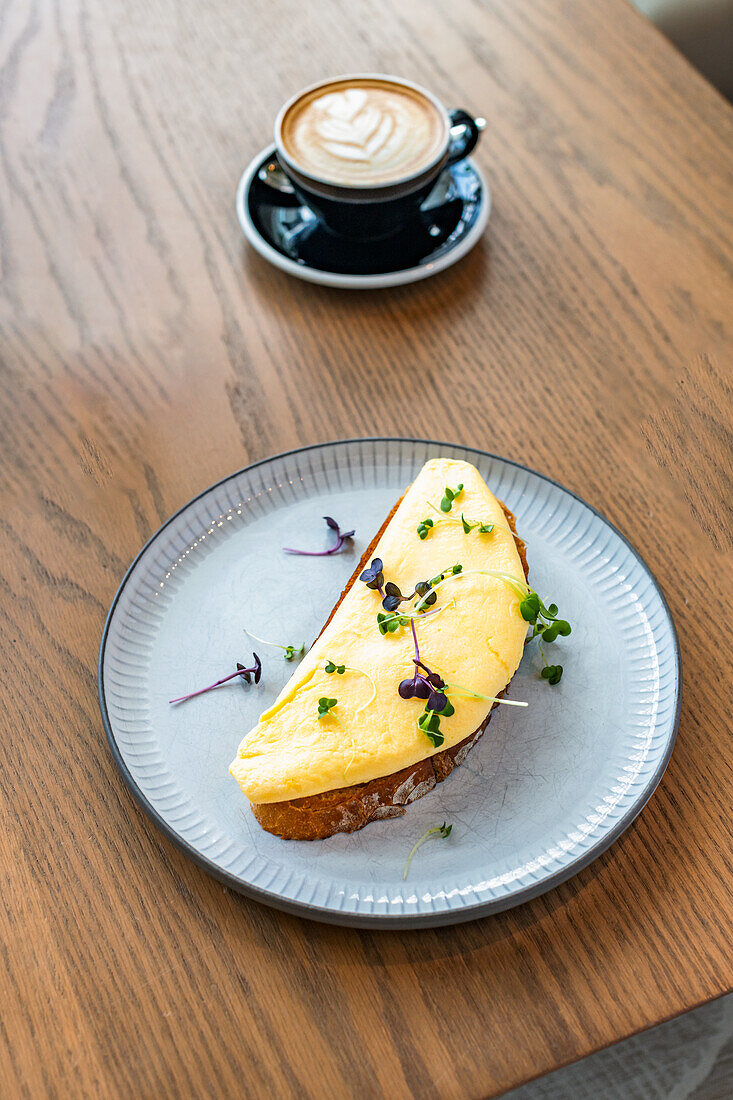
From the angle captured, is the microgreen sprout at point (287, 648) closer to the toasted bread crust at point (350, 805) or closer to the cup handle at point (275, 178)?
the toasted bread crust at point (350, 805)

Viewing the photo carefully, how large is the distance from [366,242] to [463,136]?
0.69ft

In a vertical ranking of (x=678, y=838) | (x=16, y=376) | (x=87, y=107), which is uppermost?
(x=678, y=838)

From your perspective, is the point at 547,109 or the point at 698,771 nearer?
the point at 698,771

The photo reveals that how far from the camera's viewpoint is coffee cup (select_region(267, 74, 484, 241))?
4.20ft

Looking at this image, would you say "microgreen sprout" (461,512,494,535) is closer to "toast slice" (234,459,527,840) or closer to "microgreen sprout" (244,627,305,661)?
"toast slice" (234,459,527,840)

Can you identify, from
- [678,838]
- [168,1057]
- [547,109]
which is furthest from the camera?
[547,109]

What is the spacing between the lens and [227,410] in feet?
4.13

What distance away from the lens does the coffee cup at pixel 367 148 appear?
1.28 m

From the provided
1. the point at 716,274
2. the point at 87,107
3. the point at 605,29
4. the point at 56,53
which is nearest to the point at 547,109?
the point at 605,29

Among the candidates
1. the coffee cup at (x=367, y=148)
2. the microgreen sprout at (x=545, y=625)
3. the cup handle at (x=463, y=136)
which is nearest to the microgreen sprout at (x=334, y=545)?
the microgreen sprout at (x=545, y=625)

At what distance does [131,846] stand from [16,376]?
729 mm

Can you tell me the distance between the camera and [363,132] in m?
1.32

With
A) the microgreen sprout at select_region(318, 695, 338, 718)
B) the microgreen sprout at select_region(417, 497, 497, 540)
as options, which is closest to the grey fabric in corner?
the microgreen sprout at select_region(417, 497, 497, 540)

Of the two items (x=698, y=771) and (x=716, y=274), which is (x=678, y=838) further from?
(x=716, y=274)
